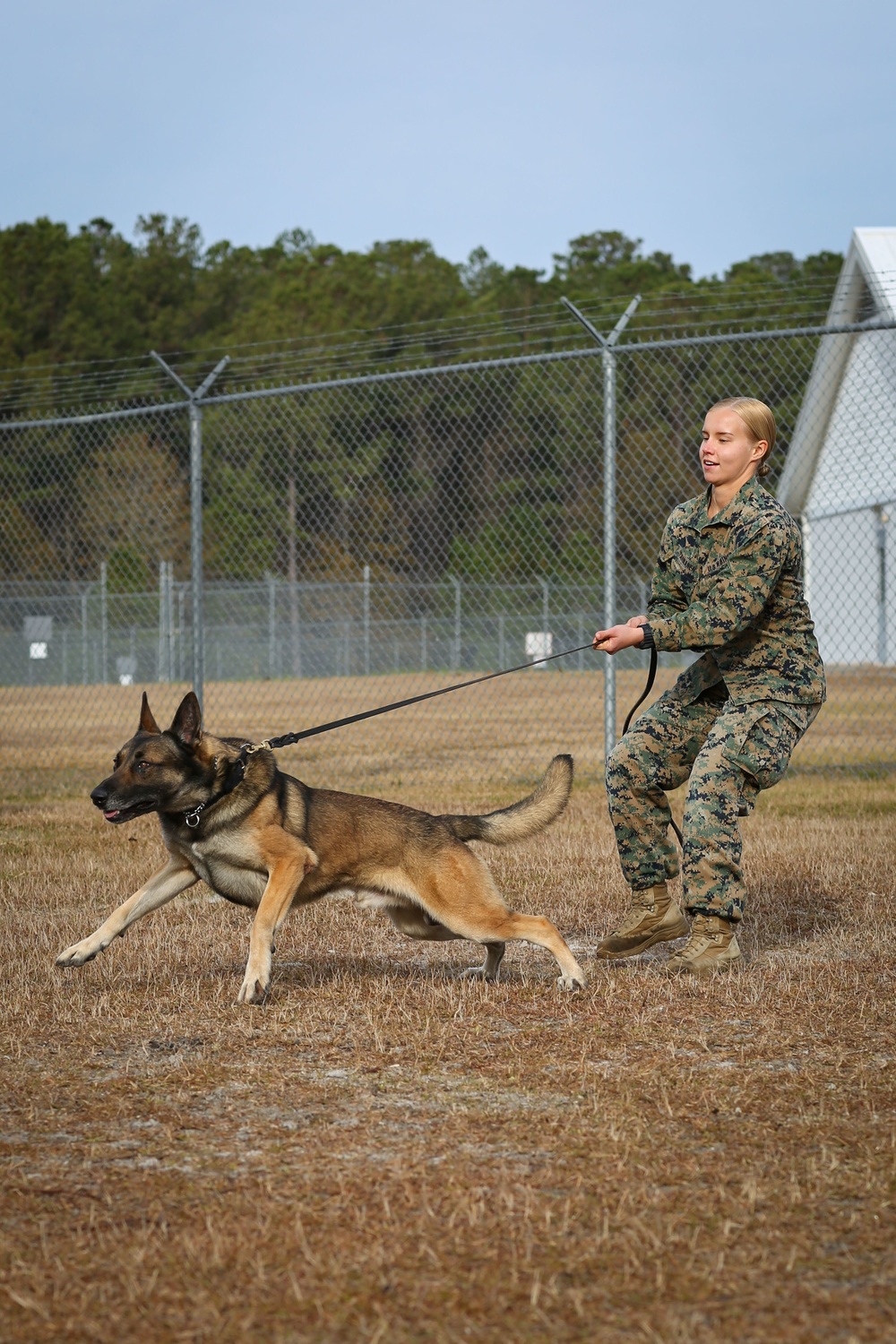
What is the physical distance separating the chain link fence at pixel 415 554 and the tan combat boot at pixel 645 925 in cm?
597

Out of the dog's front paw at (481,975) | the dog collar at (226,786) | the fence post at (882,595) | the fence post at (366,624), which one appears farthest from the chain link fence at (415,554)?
the dog collar at (226,786)

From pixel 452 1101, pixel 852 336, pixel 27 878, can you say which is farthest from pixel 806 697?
pixel 852 336

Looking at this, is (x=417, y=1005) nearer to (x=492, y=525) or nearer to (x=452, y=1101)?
(x=452, y=1101)

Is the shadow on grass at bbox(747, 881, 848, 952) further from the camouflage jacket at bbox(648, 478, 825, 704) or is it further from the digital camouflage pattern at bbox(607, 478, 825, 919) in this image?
the camouflage jacket at bbox(648, 478, 825, 704)

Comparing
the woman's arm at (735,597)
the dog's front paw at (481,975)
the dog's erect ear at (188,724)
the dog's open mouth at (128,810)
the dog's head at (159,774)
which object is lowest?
the dog's front paw at (481,975)

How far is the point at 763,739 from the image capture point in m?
5.11

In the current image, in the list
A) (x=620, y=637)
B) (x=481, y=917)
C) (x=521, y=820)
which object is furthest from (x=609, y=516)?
(x=481, y=917)

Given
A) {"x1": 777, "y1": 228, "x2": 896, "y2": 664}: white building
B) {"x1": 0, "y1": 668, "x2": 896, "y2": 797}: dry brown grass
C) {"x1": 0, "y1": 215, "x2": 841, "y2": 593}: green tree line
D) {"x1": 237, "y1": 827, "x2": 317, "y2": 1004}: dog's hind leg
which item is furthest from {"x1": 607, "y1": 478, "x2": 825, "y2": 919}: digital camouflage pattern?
{"x1": 0, "y1": 215, "x2": 841, "y2": 593}: green tree line

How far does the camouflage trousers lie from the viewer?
509cm

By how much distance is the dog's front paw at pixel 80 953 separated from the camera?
194 inches

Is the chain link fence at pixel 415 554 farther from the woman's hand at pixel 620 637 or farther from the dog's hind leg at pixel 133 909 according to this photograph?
the woman's hand at pixel 620 637

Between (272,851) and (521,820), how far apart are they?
0.97 m

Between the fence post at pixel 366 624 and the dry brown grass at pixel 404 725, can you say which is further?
the fence post at pixel 366 624

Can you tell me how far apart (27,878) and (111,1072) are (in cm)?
357
